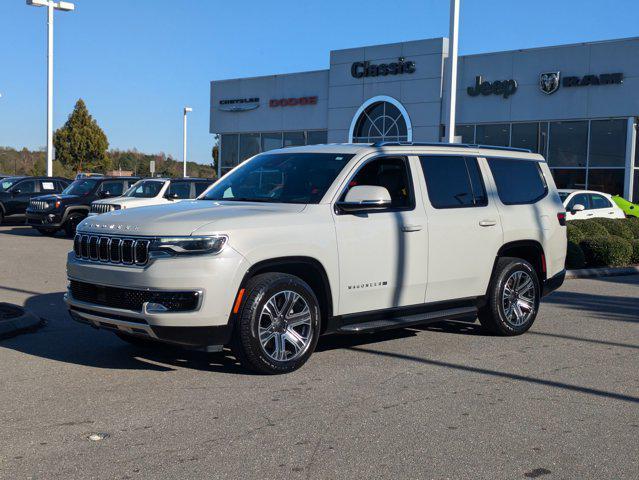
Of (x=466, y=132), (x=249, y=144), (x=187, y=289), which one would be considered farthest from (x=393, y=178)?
(x=249, y=144)

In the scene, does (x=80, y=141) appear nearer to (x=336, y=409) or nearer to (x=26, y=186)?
(x=26, y=186)

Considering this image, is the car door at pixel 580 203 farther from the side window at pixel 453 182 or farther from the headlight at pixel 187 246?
the headlight at pixel 187 246

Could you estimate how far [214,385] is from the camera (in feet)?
20.4

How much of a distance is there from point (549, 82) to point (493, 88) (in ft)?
7.75

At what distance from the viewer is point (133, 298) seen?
6145mm

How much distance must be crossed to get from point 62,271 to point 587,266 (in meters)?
9.92

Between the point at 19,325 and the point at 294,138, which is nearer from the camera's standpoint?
the point at 19,325

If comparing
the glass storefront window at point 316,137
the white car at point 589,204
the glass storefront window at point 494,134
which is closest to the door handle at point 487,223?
the white car at point 589,204

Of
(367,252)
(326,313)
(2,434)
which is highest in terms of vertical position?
(367,252)

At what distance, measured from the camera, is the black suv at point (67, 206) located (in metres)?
20.5

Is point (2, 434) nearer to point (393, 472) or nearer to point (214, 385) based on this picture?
point (214, 385)

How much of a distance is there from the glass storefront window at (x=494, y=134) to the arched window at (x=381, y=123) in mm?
2933

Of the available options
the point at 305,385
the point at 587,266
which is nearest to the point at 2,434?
the point at 305,385

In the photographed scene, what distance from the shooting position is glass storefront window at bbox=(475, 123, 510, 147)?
31.1m
